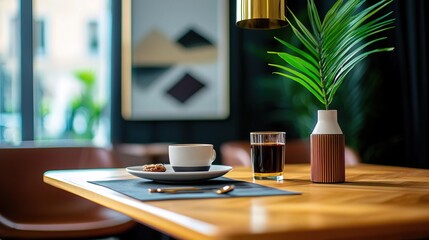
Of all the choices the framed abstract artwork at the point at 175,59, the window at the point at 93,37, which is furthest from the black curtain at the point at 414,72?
the window at the point at 93,37

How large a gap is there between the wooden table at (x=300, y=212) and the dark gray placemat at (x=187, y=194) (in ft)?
0.10

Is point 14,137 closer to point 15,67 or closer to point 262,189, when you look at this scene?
point 15,67

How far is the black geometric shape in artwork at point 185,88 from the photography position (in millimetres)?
4344

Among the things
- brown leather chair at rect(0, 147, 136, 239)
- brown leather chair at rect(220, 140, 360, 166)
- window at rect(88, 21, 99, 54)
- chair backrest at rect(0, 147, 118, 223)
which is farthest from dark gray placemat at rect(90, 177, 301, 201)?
window at rect(88, 21, 99, 54)

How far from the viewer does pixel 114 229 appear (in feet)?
8.62

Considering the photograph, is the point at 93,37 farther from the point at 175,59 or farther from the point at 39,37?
the point at 175,59

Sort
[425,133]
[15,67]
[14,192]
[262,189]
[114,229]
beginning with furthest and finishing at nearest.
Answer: [15,67] < [425,133] < [14,192] < [114,229] < [262,189]

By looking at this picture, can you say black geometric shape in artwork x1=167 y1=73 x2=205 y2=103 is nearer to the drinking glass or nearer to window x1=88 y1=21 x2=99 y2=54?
window x1=88 y1=21 x2=99 y2=54

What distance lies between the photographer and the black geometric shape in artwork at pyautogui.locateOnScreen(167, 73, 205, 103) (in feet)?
→ 14.3

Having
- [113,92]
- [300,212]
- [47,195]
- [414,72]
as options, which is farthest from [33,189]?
[300,212]

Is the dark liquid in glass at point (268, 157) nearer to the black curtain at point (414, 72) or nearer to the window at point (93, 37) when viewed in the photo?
the black curtain at point (414, 72)

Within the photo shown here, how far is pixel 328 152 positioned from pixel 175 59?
2907 millimetres

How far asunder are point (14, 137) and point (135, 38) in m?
1.04

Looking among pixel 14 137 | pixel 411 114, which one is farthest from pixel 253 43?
pixel 14 137
